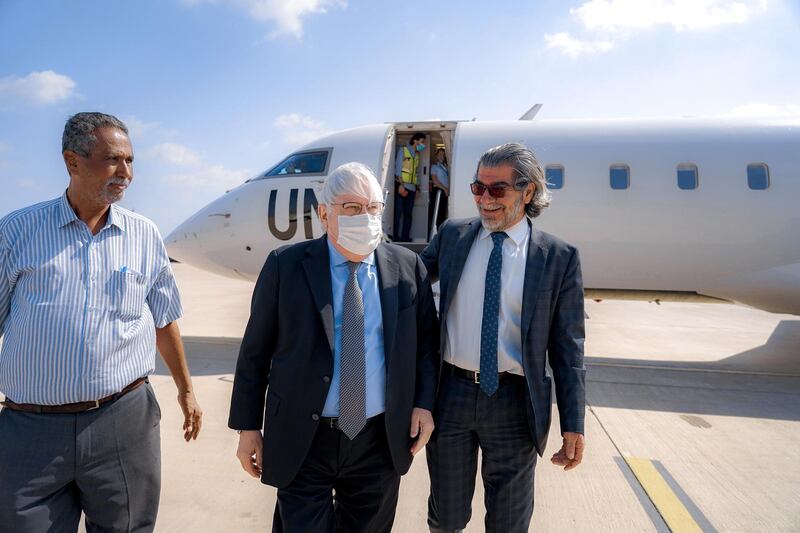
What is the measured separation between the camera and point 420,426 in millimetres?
2211

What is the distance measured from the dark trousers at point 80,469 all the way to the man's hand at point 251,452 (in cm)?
51

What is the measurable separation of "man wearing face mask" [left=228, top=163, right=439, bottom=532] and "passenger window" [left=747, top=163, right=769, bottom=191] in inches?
265

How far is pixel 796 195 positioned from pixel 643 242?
6.84ft

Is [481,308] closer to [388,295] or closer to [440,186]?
[388,295]

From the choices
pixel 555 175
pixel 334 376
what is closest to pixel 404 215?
pixel 555 175

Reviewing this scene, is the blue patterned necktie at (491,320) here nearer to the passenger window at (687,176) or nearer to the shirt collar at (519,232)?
the shirt collar at (519,232)

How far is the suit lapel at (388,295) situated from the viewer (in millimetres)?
2088

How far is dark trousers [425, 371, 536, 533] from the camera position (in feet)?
7.64

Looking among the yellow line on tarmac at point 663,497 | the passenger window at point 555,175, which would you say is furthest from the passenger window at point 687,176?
the yellow line on tarmac at point 663,497

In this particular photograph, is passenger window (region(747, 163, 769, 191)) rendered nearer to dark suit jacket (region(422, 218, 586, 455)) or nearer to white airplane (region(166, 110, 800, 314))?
white airplane (region(166, 110, 800, 314))

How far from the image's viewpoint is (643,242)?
6.86 m

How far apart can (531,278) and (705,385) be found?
551 centimetres

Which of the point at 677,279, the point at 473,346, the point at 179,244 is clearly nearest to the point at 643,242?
the point at 677,279

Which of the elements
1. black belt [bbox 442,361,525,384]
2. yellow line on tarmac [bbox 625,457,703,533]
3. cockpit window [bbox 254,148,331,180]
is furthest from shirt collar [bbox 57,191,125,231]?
cockpit window [bbox 254,148,331,180]
